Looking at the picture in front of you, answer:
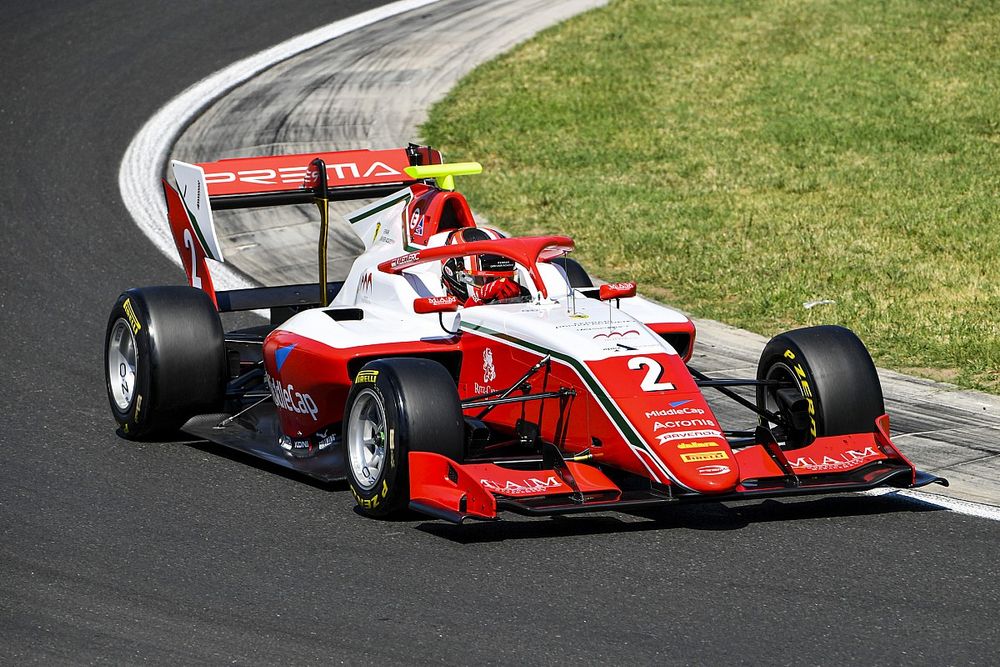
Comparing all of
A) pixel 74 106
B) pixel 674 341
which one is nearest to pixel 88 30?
pixel 74 106

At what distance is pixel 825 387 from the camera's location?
7645mm

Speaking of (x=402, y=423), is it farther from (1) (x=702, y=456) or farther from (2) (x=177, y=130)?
(2) (x=177, y=130)

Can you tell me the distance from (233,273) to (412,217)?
173 inches

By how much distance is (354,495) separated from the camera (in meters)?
7.41

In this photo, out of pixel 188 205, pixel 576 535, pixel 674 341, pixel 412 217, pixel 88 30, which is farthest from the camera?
pixel 88 30

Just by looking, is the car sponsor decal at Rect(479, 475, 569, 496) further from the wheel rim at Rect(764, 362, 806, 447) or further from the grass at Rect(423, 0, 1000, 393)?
the grass at Rect(423, 0, 1000, 393)

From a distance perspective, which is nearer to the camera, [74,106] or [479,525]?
[479,525]

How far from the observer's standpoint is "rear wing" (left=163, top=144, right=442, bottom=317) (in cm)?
972

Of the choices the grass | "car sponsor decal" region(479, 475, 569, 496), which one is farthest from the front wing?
the grass

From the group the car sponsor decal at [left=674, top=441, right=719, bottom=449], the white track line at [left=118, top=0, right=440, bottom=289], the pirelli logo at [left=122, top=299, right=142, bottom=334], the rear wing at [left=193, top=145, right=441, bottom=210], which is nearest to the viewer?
the car sponsor decal at [left=674, top=441, right=719, bottom=449]

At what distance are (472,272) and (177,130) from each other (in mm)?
10264

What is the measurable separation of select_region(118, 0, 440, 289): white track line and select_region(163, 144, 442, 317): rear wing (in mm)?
2544

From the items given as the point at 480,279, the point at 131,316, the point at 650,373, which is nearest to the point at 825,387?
the point at 650,373

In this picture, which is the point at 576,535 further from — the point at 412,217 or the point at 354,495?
the point at 412,217
